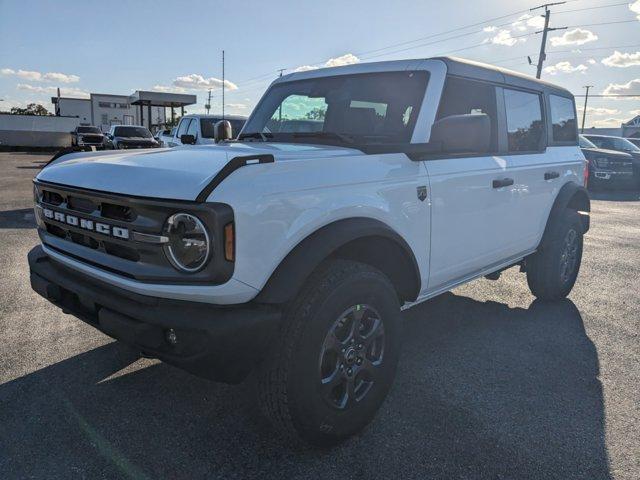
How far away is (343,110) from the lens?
360 cm

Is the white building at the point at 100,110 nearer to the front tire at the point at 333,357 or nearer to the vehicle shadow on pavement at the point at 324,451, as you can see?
the vehicle shadow on pavement at the point at 324,451

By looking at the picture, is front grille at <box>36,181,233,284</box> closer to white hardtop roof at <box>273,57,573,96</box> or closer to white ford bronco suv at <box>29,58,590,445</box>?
white ford bronco suv at <box>29,58,590,445</box>

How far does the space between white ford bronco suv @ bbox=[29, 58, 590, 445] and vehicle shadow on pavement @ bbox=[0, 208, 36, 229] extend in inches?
225

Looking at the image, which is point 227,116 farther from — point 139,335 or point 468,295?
point 139,335

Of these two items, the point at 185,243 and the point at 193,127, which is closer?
the point at 185,243

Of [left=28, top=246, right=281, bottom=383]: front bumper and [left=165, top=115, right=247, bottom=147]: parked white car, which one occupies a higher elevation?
[left=165, top=115, right=247, bottom=147]: parked white car

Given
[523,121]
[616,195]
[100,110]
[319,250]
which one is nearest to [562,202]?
[523,121]

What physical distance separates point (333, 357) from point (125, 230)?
3.63ft

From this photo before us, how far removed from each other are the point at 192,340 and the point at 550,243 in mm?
3615

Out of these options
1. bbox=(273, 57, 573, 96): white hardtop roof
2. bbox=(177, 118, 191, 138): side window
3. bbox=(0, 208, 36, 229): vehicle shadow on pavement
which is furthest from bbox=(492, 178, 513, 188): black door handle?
bbox=(177, 118, 191, 138): side window

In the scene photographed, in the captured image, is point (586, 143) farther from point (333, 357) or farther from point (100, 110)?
point (100, 110)

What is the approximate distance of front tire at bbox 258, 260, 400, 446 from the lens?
2.19 meters

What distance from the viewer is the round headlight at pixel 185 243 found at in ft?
6.72

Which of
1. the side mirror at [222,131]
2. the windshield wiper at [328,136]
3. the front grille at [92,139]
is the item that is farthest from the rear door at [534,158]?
the front grille at [92,139]
